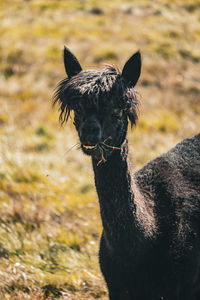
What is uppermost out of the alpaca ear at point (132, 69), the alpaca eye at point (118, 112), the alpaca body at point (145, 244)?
the alpaca ear at point (132, 69)

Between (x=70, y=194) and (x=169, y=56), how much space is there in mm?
7748

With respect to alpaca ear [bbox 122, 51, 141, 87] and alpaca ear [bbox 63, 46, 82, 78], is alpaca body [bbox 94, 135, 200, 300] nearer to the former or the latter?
alpaca ear [bbox 122, 51, 141, 87]

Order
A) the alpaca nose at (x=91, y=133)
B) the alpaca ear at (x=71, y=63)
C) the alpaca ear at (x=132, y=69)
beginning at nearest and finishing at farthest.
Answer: the alpaca nose at (x=91, y=133) < the alpaca ear at (x=132, y=69) < the alpaca ear at (x=71, y=63)

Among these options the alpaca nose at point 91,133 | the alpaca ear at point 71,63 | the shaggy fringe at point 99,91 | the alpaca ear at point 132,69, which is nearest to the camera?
the alpaca nose at point 91,133

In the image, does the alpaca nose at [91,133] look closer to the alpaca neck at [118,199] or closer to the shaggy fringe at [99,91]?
the shaggy fringe at [99,91]

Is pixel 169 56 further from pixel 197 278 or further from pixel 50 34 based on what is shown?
pixel 197 278

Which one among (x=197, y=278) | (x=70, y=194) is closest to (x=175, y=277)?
(x=197, y=278)

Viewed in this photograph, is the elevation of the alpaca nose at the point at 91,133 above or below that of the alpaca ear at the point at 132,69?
below

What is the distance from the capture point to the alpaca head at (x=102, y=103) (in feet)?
9.74

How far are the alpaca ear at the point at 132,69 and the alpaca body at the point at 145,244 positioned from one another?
703 millimetres

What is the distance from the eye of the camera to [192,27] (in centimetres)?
1480

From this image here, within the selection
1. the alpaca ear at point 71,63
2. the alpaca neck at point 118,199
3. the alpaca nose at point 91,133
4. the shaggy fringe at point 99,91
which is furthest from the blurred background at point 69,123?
the alpaca nose at point 91,133

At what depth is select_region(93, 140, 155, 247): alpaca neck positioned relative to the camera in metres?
3.33

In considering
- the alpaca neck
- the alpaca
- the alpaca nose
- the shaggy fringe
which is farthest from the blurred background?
the alpaca nose
